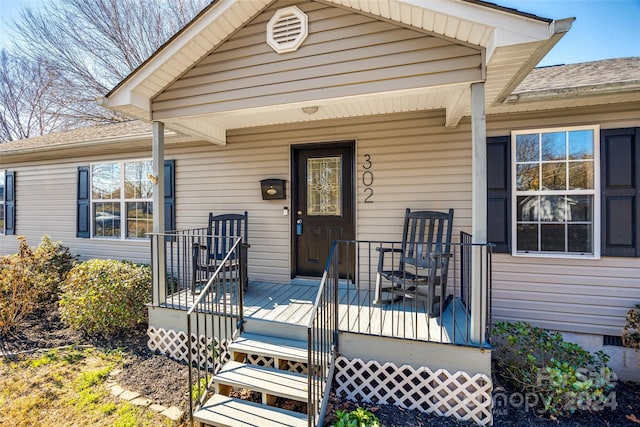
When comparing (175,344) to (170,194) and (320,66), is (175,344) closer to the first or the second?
(170,194)

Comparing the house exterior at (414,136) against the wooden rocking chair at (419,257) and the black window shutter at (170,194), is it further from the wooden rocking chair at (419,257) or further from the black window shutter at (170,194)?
the black window shutter at (170,194)

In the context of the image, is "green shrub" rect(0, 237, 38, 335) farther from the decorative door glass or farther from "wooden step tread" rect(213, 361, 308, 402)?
the decorative door glass

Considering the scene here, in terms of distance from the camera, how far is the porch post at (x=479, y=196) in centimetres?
231

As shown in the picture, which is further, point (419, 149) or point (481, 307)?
point (419, 149)

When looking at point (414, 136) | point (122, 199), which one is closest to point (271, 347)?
point (414, 136)

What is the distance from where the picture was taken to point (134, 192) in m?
5.33

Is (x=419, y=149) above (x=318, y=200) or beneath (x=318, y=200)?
above

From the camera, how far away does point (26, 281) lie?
4.13 m

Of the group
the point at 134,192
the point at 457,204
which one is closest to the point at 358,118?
the point at 457,204

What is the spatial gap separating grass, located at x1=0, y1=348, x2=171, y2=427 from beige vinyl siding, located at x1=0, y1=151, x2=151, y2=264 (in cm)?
217

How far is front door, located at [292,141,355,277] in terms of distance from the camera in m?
4.09

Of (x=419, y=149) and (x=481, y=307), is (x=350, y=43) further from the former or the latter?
(x=481, y=307)

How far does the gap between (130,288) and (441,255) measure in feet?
12.6

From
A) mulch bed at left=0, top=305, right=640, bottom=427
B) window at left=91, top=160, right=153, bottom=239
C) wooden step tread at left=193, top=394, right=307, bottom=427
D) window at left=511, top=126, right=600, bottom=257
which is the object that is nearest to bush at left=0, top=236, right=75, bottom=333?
mulch bed at left=0, top=305, right=640, bottom=427
